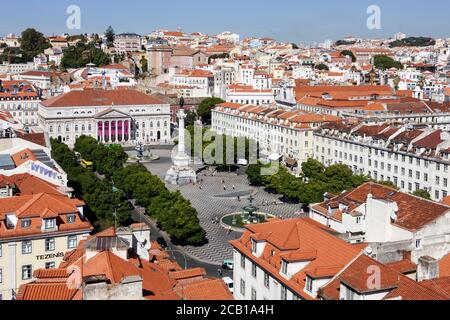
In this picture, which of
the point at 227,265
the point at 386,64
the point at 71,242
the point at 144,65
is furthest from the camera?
the point at 386,64

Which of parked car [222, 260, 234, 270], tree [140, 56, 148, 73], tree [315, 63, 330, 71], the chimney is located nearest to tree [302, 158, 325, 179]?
parked car [222, 260, 234, 270]

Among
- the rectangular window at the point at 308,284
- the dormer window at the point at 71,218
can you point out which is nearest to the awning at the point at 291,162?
the dormer window at the point at 71,218

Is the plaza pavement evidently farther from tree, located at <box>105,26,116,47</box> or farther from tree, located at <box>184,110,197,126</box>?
tree, located at <box>105,26,116,47</box>

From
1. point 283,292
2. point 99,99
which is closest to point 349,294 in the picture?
point 283,292

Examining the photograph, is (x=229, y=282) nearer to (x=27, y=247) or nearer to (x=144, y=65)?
(x=27, y=247)

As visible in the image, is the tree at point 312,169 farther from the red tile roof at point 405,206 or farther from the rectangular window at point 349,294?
the rectangular window at point 349,294

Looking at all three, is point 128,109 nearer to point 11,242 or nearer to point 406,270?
point 11,242
